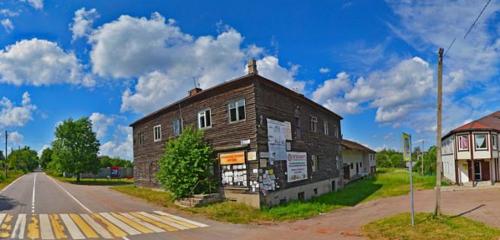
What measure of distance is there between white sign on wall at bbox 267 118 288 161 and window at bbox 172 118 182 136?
8.03 m

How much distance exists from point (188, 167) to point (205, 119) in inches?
143

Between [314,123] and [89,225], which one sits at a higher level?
[314,123]

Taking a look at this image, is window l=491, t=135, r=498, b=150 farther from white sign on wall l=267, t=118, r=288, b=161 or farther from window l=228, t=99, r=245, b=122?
window l=228, t=99, r=245, b=122

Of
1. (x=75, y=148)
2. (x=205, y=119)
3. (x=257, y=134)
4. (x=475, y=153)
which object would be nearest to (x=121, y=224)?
(x=257, y=134)

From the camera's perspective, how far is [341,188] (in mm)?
38375

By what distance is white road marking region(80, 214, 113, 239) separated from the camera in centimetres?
1416

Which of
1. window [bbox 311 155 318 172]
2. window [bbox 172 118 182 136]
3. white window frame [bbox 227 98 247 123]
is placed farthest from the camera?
window [bbox 311 155 318 172]

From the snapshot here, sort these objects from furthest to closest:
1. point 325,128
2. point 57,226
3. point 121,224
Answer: point 325,128
point 121,224
point 57,226

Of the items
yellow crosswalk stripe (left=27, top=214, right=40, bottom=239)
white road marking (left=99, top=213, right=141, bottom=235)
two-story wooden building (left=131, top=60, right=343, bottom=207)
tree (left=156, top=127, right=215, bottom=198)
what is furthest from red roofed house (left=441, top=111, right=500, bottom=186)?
yellow crosswalk stripe (left=27, top=214, right=40, bottom=239)

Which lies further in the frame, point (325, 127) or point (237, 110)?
point (325, 127)

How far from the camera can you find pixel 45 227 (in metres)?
15.8

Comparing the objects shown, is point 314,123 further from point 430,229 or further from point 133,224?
point 430,229

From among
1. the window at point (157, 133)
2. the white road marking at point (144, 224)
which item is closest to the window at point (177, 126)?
the window at point (157, 133)

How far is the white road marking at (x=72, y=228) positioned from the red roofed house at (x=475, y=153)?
102 feet
